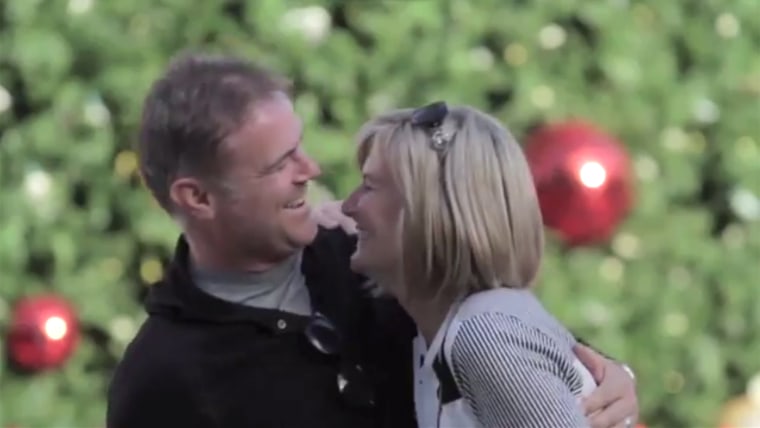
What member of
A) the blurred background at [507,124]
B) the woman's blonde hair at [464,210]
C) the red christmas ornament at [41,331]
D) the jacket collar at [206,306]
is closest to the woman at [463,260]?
the woman's blonde hair at [464,210]

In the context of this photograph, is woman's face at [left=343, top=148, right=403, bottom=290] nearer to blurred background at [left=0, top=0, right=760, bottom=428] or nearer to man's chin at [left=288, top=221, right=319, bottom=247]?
man's chin at [left=288, top=221, right=319, bottom=247]

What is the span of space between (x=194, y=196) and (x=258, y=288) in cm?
15

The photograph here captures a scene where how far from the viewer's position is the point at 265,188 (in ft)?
8.25

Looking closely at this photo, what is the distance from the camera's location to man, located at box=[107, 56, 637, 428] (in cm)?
248

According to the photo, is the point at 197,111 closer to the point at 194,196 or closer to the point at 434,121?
the point at 194,196

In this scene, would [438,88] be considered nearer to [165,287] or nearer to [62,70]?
[62,70]

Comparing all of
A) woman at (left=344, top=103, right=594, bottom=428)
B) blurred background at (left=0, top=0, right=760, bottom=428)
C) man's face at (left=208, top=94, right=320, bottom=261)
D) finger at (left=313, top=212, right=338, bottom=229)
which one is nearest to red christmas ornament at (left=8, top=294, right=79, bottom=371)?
blurred background at (left=0, top=0, right=760, bottom=428)

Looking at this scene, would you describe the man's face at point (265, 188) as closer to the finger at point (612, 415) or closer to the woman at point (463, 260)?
the woman at point (463, 260)

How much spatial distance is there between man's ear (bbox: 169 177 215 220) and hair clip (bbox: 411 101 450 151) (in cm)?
32

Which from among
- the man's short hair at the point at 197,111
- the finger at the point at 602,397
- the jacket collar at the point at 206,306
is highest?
the man's short hair at the point at 197,111

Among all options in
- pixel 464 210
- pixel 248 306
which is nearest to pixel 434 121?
pixel 464 210

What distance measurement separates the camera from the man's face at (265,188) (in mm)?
2512

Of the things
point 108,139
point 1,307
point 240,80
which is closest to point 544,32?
point 108,139

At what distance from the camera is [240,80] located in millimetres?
2561
